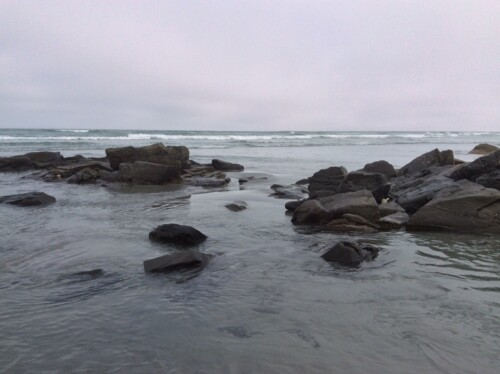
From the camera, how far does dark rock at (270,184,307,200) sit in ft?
39.4

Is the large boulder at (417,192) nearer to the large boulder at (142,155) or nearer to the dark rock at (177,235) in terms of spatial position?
the dark rock at (177,235)

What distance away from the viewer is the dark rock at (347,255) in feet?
18.6

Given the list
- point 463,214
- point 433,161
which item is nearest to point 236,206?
point 463,214

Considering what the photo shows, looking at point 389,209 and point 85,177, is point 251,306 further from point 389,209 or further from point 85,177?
point 85,177

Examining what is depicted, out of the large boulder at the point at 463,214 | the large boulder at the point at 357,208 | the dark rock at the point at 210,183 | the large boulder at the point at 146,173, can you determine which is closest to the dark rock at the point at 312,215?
the large boulder at the point at 357,208

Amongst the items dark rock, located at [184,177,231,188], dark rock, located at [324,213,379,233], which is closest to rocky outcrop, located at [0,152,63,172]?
dark rock, located at [184,177,231,188]

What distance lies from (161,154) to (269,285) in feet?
42.8

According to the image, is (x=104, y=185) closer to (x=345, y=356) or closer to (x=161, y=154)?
(x=161, y=154)

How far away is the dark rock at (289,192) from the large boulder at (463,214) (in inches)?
169

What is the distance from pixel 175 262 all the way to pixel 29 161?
18.0 m

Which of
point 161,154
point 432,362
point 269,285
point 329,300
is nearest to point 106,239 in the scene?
point 269,285

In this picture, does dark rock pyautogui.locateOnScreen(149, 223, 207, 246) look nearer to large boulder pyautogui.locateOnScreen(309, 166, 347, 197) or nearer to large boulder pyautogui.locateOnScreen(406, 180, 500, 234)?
large boulder pyautogui.locateOnScreen(406, 180, 500, 234)

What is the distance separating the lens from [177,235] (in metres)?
6.71

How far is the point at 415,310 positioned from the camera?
4.21 m
